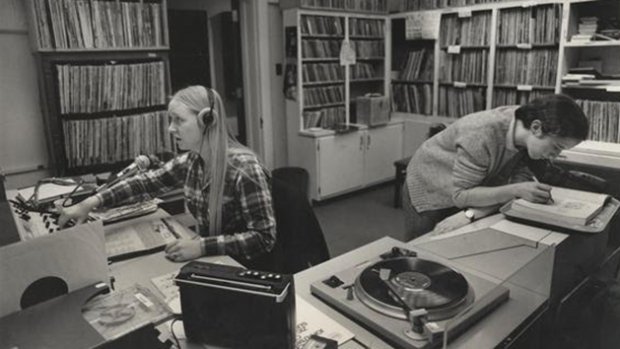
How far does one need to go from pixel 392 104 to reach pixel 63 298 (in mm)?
4596

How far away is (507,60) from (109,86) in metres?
3.36

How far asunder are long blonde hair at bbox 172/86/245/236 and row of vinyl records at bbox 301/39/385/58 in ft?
8.83

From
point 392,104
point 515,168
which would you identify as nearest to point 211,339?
point 515,168

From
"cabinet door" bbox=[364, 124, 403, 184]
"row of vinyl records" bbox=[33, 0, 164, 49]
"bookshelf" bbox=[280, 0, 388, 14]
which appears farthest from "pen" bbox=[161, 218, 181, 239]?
"cabinet door" bbox=[364, 124, 403, 184]

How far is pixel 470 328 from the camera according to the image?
3.31 ft

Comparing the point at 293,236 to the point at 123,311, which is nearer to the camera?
the point at 123,311

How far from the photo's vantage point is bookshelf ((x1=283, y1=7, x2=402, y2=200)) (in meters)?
4.18

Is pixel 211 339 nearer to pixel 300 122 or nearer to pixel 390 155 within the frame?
pixel 300 122

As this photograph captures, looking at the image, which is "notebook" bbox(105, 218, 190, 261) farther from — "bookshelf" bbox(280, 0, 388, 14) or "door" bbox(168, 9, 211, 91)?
"door" bbox(168, 9, 211, 91)

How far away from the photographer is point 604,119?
346 centimetres

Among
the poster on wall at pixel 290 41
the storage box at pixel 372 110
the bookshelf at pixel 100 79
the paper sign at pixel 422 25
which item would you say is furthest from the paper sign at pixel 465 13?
the bookshelf at pixel 100 79

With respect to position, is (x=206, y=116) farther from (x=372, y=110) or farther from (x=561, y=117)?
(x=372, y=110)

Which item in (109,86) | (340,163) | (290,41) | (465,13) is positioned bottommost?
(340,163)

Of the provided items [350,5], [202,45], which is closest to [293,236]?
[350,5]
